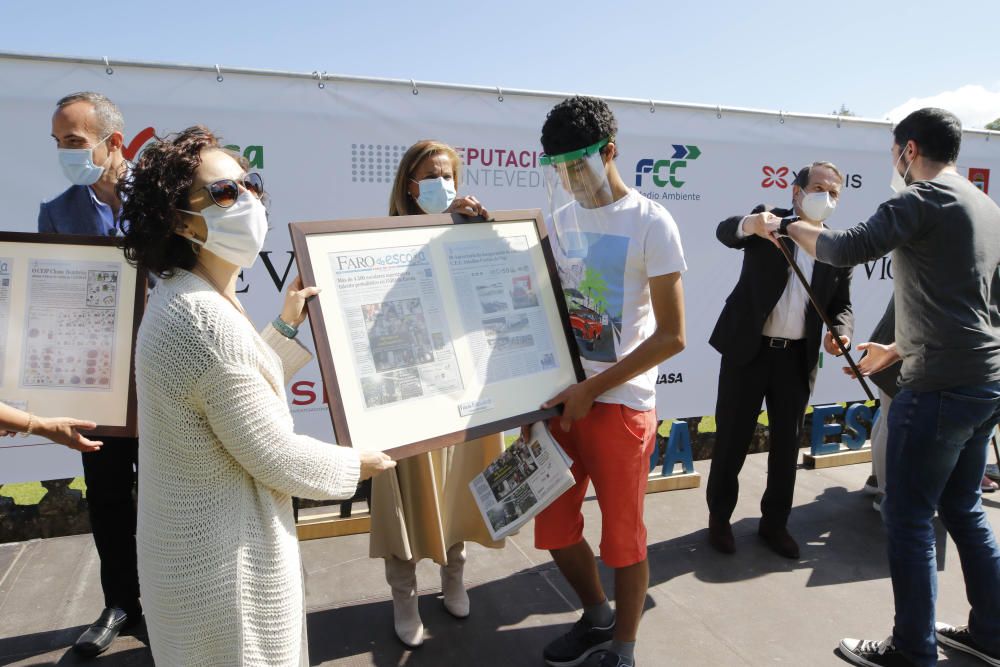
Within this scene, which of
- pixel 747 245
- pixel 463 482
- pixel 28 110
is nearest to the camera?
pixel 463 482

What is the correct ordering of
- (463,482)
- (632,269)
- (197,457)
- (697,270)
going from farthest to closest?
(697,270) < (463,482) < (632,269) < (197,457)

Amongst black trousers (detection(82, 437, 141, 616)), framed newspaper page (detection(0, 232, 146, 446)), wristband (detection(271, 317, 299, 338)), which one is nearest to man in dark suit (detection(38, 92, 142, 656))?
black trousers (detection(82, 437, 141, 616))

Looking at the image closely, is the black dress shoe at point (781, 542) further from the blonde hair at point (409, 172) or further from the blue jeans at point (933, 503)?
the blonde hair at point (409, 172)

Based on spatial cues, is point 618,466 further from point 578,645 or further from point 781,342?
point 781,342

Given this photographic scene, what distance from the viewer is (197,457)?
1.38 meters

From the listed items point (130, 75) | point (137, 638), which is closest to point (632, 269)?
point (137, 638)

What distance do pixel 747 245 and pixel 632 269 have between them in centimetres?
158

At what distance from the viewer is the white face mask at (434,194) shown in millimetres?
2643

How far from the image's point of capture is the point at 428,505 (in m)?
2.79

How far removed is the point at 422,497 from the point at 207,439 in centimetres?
151

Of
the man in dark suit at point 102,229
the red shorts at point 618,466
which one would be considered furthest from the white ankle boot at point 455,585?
the man in dark suit at point 102,229

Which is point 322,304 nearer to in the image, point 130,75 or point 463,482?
point 463,482

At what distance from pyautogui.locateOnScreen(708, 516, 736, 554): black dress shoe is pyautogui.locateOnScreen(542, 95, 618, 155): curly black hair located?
8.00 ft

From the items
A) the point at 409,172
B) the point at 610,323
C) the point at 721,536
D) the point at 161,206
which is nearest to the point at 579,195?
the point at 610,323
